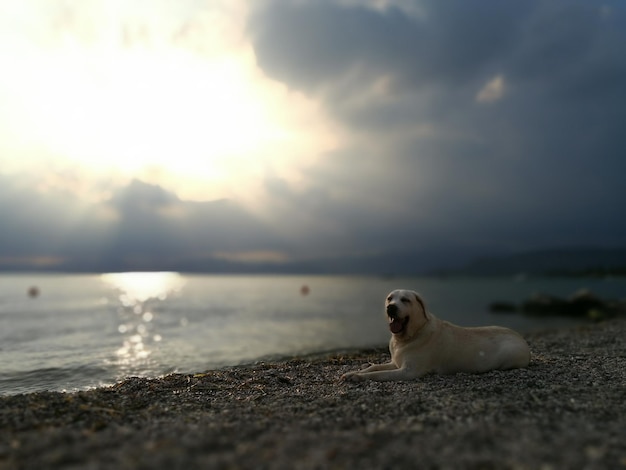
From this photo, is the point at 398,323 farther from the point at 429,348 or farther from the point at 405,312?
the point at 429,348

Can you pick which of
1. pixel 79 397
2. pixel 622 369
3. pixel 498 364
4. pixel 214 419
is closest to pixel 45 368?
pixel 79 397

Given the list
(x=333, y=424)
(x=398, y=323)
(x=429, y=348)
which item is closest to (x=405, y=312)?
(x=398, y=323)

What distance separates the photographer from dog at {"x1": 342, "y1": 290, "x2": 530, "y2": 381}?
340 inches

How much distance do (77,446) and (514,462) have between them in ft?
15.3

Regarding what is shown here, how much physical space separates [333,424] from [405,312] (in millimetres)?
3531

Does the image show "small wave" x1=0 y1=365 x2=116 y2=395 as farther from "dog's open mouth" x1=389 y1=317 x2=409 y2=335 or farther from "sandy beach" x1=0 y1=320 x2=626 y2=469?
"dog's open mouth" x1=389 y1=317 x2=409 y2=335

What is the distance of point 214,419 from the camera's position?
19.7ft

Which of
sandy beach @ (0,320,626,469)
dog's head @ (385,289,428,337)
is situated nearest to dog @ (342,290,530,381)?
dog's head @ (385,289,428,337)

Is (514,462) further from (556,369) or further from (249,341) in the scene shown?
(249,341)

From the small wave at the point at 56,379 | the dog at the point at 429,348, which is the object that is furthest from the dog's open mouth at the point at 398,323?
the small wave at the point at 56,379

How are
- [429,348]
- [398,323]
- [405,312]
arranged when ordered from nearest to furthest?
[405,312], [398,323], [429,348]

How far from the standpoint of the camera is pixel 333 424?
18.3 ft

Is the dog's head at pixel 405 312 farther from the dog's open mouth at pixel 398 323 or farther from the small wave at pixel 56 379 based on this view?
the small wave at pixel 56 379

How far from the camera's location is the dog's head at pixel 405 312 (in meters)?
8.58
